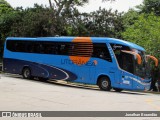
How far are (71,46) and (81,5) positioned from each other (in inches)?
703

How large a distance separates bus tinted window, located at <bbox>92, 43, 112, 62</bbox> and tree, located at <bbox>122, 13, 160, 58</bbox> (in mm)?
7498

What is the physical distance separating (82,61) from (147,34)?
8.91 m

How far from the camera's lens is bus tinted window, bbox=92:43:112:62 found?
867 inches

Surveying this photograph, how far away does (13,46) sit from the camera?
2806 cm

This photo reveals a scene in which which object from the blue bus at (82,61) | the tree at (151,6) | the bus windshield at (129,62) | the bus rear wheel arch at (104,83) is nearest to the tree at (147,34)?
the blue bus at (82,61)

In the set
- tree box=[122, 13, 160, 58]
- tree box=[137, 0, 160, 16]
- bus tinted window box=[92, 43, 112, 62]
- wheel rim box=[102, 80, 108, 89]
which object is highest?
tree box=[137, 0, 160, 16]

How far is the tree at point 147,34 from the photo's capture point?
29.0 m

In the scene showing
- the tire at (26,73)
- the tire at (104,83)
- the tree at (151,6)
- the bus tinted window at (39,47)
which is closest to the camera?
the tire at (104,83)

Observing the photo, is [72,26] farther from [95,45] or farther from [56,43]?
[95,45]

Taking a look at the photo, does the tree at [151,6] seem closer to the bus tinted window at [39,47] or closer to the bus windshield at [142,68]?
the bus tinted window at [39,47]

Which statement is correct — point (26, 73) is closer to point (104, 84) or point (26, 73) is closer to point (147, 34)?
point (104, 84)

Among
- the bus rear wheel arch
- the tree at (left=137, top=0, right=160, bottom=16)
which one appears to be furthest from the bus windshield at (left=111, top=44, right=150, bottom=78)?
the tree at (left=137, top=0, right=160, bottom=16)

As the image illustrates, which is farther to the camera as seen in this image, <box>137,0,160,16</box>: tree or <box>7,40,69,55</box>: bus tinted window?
<box>137,0,160,16</box>: tree

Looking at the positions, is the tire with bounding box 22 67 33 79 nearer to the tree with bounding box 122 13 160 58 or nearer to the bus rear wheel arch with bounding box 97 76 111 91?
the bus rear wheel arch with bounding box 97 76 111 91
